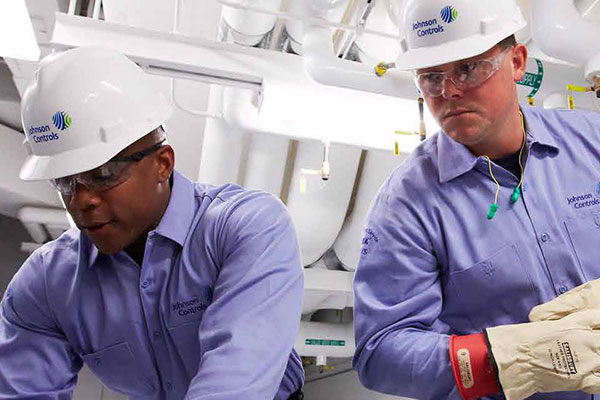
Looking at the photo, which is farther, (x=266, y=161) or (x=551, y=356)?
(x=266, y=161)

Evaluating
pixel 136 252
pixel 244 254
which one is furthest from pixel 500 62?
pixel 136 252

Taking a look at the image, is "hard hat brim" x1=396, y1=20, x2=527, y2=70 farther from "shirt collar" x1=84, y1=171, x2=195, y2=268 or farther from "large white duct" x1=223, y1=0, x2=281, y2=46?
"large white duct" x1=223, y1=0, x2=281, y2=46

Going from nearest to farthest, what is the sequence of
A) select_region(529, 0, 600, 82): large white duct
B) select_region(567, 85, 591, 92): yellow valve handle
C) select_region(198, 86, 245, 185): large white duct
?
select_region(529, 0, 600, 82): large white duct < select_region(567, 85, 591, 92): yellow valve handle < select_region(198, 86, 245, 185): large white duct

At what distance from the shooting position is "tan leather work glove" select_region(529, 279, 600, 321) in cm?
109

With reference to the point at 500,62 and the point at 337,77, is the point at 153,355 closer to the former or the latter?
the point at 500,62

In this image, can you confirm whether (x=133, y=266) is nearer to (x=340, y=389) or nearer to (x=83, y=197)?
(x=83, y=197)

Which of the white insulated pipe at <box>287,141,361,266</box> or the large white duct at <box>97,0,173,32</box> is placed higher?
the large white duct at <box>97,0,173,32</box>

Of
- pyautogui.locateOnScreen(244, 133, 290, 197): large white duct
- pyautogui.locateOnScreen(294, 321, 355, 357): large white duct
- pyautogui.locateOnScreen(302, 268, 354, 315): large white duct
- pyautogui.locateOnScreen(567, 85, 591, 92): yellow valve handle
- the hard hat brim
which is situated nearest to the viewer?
the hard hat brim

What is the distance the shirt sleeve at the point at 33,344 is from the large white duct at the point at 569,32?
1529 millimetres

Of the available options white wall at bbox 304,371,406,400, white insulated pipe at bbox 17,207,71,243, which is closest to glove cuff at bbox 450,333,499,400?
white insulated pipe at bbox 17,207,71,243

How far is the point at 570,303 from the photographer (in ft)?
3.60

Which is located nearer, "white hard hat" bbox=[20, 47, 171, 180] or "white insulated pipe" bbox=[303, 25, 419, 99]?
"white hard hat" bbox=[20, 47, 171, 180]

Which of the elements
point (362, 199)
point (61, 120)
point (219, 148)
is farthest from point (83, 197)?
point (362, 199)

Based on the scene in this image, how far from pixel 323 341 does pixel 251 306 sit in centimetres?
326
